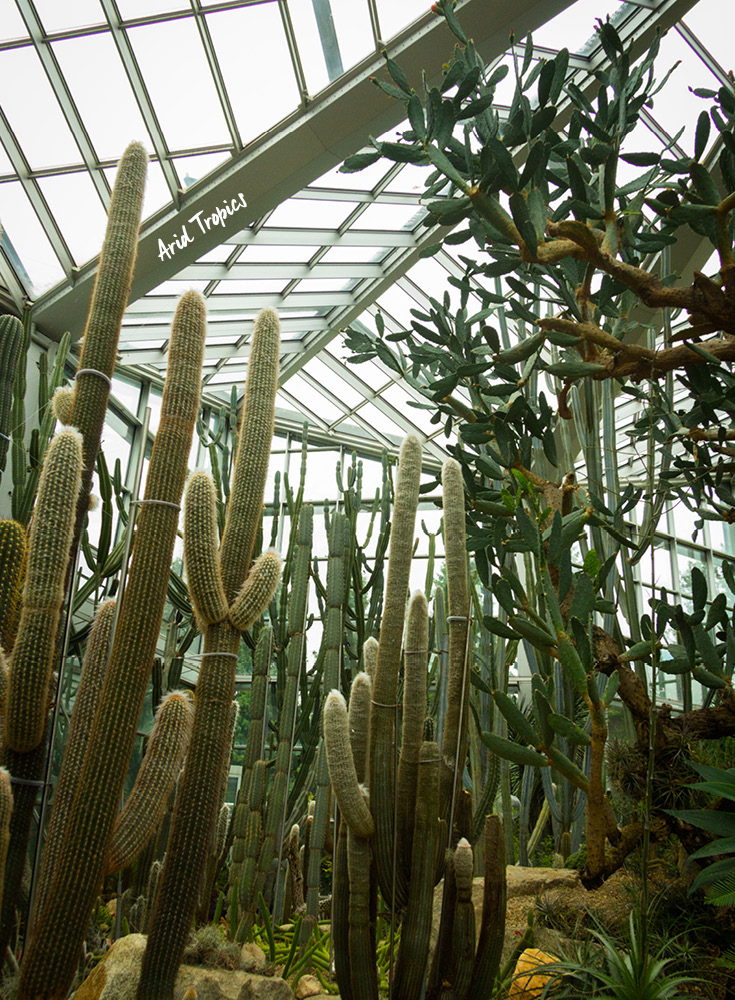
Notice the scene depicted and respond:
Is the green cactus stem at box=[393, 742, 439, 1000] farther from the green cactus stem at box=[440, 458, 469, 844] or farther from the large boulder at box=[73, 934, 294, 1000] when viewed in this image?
the large boulder at box=[73, 934, 294, 1000]

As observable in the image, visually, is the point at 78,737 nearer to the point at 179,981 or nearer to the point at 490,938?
the point at 179,981

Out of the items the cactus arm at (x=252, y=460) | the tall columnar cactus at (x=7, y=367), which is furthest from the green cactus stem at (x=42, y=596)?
the tall columnar cactus at (x=7, y=367)

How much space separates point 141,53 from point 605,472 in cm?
497

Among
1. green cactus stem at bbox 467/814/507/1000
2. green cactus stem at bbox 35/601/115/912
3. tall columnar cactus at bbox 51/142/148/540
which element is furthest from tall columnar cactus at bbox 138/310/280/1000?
green cactus stem at bbox 467/814/507/1000

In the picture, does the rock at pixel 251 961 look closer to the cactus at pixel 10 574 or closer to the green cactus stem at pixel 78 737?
the green cactus stem at pixel 78 737

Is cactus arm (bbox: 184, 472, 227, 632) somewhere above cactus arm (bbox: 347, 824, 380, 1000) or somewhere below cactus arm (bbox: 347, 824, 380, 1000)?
above

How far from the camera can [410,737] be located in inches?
91.9

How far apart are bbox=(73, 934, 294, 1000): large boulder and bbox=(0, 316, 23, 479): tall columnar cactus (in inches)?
62.8

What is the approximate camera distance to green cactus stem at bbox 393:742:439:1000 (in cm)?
212

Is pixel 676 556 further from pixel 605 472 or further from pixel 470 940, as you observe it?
pixel 470 940

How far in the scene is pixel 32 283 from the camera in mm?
7477

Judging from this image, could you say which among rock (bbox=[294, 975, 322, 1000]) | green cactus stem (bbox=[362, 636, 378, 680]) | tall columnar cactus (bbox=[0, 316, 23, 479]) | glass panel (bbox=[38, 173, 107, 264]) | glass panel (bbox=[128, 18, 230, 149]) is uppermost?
glass panel (bbox=[128, 18, 230, 149])

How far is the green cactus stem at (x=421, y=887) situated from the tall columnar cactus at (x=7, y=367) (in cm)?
177

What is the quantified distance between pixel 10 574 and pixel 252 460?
0.76m
